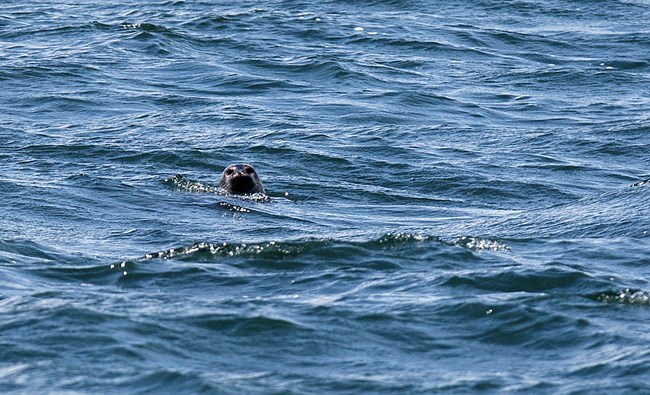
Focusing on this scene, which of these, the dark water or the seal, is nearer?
the dark water

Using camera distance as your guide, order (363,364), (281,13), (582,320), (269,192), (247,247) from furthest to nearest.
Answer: (281,13) < (269,192) < (247,247) < (582,320) < (363,364)

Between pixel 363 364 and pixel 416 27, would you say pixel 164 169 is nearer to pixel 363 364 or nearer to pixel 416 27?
pixel 363 364

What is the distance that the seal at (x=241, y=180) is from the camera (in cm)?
1595

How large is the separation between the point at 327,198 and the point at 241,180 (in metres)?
0.95

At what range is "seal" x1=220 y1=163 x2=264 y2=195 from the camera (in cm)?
1595

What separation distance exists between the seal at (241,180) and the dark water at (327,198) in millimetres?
231

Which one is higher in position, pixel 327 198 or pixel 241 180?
pixel 241 180

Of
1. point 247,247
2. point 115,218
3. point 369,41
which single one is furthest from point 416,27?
point 247,247

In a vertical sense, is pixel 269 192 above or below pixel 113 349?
below

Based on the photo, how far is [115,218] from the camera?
14.5m

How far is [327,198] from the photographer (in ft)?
A: 52.7

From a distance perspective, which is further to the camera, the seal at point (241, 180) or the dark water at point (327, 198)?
the seal at point (241, 180)

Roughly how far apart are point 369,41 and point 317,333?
1710 centimetres

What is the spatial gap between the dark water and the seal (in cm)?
23
